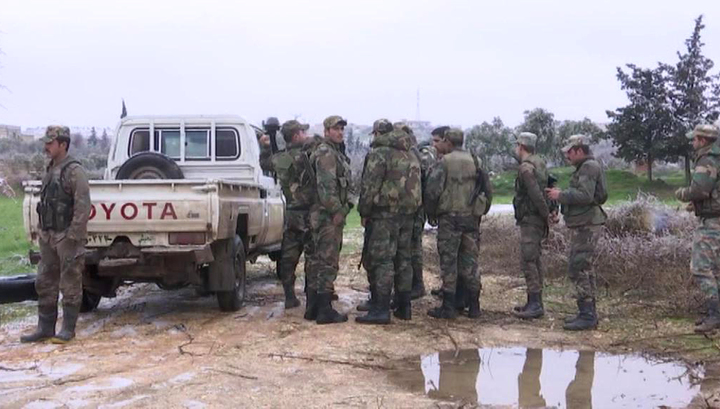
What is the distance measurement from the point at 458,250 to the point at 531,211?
0.79 metres

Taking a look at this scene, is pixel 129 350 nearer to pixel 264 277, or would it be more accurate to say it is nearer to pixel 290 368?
pixel 290 368

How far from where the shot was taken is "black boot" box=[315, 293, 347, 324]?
7.32 meters

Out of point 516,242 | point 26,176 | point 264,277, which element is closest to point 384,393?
point 264,277

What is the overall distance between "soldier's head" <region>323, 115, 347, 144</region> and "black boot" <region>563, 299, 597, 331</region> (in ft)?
8.73

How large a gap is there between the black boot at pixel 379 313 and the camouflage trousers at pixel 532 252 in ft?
4.61

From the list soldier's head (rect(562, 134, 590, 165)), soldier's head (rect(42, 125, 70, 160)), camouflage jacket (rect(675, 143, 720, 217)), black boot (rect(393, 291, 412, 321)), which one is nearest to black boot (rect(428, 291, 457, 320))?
black boot (rect(393, 291, 412, 321))

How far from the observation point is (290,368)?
5.78m

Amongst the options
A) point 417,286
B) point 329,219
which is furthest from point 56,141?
point 417,286

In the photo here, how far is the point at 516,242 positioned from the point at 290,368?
6452 mm

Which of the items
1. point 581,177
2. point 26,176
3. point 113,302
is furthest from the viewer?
point 26,176

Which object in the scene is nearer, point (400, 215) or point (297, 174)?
point (400, 215)

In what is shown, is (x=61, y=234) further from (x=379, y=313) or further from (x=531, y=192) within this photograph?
(x=531, y=192)

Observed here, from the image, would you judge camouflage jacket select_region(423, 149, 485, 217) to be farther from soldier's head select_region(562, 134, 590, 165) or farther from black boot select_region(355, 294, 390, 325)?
black boot select_region(355, 294, 390, 325)

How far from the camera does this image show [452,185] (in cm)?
745
